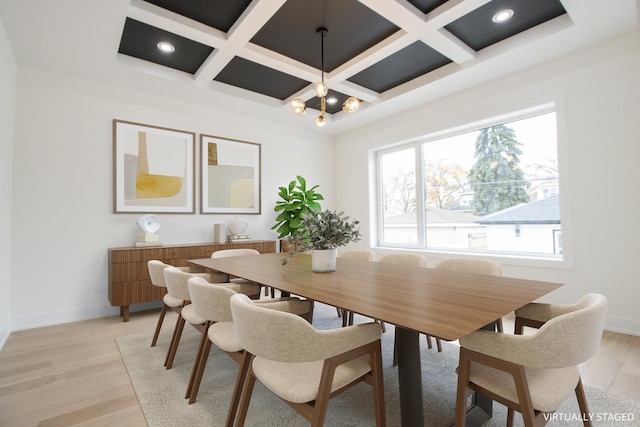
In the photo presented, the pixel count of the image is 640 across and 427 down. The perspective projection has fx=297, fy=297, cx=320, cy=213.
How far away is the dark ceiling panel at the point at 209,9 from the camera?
2520mm

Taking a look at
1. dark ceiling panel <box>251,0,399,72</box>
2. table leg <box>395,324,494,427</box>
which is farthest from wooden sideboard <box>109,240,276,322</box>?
table leg <box>395,324,494,427</box>

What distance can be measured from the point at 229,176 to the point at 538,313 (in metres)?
4.28

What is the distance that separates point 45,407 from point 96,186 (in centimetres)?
265

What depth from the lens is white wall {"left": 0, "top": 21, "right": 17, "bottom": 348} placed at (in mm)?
2799

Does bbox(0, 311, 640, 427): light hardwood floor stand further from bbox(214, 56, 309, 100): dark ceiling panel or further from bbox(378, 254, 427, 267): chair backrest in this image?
bbox(214, 56, 309, 100): dark ceiling panel

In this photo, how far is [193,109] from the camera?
443cm

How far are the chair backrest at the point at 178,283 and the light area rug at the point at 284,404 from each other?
630 millimetres

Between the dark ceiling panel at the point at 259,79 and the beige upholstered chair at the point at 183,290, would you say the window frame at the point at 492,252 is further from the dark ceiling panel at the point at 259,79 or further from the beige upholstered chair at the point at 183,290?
the beige upholstered chair at the point at 183,290

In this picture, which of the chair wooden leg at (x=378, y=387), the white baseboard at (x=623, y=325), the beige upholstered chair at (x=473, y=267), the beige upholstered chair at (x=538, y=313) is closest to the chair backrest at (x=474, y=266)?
the beige upholstered chair at (x=473, y=267)

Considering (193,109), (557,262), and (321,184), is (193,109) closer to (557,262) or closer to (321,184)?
(321,184)

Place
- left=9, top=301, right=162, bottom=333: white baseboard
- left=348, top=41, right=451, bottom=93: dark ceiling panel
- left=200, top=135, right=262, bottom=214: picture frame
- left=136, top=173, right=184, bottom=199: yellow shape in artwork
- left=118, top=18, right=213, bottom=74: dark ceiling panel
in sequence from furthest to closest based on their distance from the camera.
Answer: left=200, top=135, right=262, bottom=214: picture frame < left=136, top=173, right=184, bottom=199: yellow shape in artwork < left=348, top=41, right=451, bottom=93: dark ceiling panel < left=9, top=301, right=162, bottom=333: white baseboard < left=118, top=18, right=213, bottom=74: dark ceiling panel

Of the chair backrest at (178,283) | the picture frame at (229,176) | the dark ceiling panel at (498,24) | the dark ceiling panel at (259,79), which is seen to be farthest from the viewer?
the picture frame at (229,176)

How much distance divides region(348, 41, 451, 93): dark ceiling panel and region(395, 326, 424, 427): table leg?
10.3ft

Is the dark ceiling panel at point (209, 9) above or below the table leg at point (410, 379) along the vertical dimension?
above
